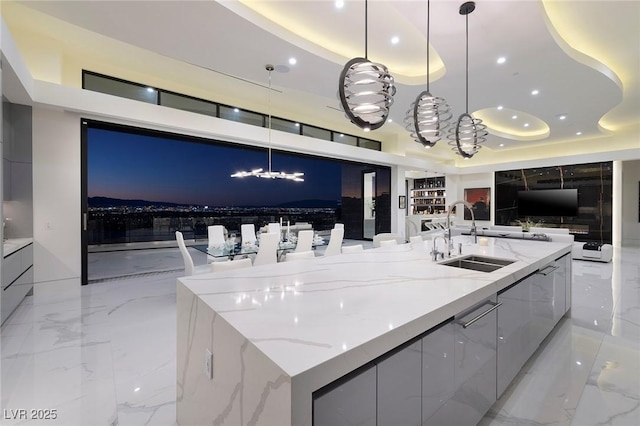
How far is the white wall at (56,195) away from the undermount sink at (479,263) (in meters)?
5.61

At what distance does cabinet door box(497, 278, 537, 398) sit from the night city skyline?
21.3 feet

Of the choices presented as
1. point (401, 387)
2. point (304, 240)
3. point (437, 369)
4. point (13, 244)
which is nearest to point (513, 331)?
point (437, 369)

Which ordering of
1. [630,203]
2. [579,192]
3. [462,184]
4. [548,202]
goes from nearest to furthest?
1. [579,192]
2. [630,203]
3. [548,202]
4. [462,184]

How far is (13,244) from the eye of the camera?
152 inches

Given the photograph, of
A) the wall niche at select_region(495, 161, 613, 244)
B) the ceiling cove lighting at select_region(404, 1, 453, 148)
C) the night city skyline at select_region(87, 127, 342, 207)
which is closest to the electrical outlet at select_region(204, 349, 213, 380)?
the ceiling cove lighting at select_region(404, 1, 453, 148)

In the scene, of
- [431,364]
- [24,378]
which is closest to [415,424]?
[431,364]

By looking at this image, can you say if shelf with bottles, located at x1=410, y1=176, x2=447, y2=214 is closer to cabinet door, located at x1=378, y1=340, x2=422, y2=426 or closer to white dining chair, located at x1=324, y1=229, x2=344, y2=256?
white dining chair, located at x1=324, y1=229, x2=344, y2=256

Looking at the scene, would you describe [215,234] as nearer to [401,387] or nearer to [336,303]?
[336,303]

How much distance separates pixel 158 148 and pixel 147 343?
9.04 meters

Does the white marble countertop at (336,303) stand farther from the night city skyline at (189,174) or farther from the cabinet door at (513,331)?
the night city skyline at (189,174)

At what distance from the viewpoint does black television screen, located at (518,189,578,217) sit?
10180 mm

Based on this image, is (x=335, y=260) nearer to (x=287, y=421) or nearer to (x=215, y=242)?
(x=287, y=421)

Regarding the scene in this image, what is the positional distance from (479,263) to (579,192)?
34.4 ft

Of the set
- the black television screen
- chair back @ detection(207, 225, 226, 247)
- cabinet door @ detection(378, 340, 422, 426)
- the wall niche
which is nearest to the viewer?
cabinet door @ detection(378, 340, 422, 426)
